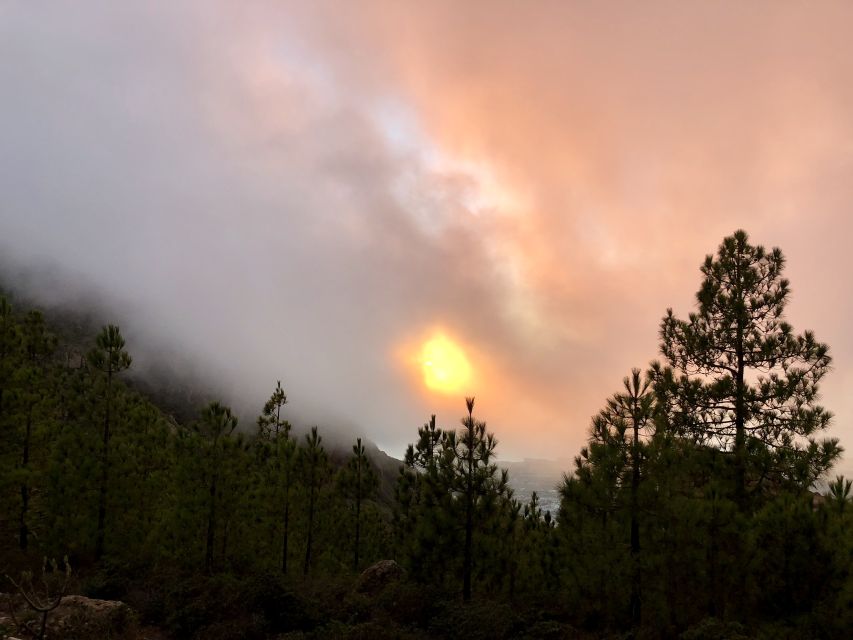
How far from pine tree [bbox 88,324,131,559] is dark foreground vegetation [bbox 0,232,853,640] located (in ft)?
0.36

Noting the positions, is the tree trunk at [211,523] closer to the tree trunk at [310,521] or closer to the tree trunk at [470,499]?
the tree trunk at [310,521]

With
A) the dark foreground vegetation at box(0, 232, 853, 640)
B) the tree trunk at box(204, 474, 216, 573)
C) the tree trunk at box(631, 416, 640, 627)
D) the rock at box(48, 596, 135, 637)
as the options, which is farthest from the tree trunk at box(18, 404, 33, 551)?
the tree trunk at box(631, 416, 640, 627)

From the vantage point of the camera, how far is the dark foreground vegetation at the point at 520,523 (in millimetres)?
11539

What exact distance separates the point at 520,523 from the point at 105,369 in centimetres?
2577

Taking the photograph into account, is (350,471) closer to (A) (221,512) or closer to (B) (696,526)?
(A) (221,512)

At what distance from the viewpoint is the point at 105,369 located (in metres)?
28.0

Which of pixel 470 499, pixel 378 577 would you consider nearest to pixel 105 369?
pixel 378 577

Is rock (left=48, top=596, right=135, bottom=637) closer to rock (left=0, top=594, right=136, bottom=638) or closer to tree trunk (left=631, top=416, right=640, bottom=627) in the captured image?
rock (left=0, top=594, right=136, bottom=638)

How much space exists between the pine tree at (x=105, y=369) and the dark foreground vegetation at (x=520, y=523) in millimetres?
109

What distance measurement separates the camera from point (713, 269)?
17562 mm

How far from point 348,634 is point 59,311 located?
174 metres

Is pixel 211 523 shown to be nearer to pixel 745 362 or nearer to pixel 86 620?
pixel 86 620

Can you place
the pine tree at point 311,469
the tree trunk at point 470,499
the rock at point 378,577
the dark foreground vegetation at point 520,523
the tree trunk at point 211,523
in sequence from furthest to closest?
the pine tree at point 311,469, the tree trunk at point 211,523, the rock at point 378,577, the tree trunk at point 470,499, the dark foreground vegetation at point 520,523

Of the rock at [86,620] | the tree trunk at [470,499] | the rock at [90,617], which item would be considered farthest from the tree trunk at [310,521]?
the rock at [90,617]
